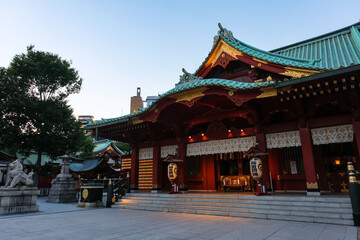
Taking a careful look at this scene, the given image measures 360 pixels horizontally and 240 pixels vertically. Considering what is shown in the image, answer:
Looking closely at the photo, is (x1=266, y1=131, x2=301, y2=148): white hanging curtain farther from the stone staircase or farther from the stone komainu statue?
the stone komainu statue

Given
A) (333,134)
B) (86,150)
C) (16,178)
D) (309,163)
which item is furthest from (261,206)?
(86,150)

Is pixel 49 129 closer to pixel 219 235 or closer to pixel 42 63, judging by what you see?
pixel 42 63

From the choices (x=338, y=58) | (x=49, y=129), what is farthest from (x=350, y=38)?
(x=49, y=129)

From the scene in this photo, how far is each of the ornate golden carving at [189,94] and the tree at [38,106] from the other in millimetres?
15811

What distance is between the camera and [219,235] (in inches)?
222

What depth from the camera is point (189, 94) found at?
10570mm

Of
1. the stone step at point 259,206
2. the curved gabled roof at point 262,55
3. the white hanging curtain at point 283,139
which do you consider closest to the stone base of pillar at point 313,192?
the stone step at point 259,206

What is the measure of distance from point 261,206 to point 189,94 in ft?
18.9

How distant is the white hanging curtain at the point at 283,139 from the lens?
10.2 m

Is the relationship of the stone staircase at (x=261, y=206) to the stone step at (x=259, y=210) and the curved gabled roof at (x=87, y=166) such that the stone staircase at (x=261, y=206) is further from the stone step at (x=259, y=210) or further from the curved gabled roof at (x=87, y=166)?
the curved gabled roof at (x=87, y=166)

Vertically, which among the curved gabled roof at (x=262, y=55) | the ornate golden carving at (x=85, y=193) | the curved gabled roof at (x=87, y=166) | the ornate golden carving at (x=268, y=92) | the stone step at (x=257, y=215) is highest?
the curved gabled roof at (x=262, y=55)

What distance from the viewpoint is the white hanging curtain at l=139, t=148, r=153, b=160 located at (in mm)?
15166

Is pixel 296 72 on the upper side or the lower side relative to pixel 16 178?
upper

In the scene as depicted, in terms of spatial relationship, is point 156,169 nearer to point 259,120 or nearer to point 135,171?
point 135,171
